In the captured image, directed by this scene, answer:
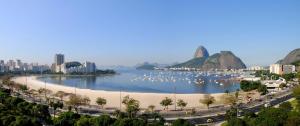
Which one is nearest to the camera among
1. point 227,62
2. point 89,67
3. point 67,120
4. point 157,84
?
point 67,120

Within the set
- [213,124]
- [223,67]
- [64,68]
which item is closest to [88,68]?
[64,68]

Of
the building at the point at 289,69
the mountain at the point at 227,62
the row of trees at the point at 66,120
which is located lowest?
the row of trees at the point at 66,120

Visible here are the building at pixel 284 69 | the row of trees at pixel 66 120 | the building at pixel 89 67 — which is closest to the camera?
the row of trees at pixel 66 120

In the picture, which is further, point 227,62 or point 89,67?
point 227,62

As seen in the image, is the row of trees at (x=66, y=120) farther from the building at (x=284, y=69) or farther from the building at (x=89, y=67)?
the building at (x=89, y=67)

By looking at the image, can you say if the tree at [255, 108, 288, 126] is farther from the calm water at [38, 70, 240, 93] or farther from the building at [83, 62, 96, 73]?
the building at [83, 62, 96, 73]

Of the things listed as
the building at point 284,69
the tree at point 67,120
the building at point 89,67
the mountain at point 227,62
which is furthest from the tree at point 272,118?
the mountain at point 227,62

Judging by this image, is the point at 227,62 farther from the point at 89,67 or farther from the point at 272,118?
the point at 272,118

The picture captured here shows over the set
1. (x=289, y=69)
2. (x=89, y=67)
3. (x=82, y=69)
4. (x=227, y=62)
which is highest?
(x=227, y=62)

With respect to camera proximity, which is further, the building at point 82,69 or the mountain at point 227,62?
the mountain at point 227,62

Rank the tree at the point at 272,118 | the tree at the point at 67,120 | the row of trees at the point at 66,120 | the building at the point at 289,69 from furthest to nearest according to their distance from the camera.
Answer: the building at the point at 289,69, the tree at the point at 67,120, the row of trees at the point at 66,120, the tree at the point at 272,118

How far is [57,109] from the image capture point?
3075cm

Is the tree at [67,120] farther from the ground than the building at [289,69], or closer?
closer

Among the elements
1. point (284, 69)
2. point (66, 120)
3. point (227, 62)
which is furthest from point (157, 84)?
point (227, 62)
